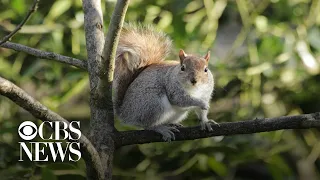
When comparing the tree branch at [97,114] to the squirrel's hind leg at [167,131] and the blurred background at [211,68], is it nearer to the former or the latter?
the squirrel's hind leg at [167,131]

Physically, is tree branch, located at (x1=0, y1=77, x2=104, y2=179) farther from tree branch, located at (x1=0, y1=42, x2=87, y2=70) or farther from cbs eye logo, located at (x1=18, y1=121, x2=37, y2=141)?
cbs eye logo, located at (x1=18, y1=121, x2=37, y2=141)

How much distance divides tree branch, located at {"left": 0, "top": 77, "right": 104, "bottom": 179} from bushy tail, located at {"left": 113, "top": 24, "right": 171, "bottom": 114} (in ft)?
2.11

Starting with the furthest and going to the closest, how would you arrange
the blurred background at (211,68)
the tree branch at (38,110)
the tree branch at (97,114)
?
the blurred background at (211,68), the tree branch at (97,114), the tree branch at (38,110)

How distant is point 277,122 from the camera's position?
1.37 metres

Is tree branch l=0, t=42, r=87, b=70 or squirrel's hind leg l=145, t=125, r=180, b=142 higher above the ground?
tree branch l=0, t=42, r=87, b=70

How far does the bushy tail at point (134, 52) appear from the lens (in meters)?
1.93

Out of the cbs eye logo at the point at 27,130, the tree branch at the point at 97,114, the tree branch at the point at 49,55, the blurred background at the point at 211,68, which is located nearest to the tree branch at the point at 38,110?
the tree branch at the point at 97,114

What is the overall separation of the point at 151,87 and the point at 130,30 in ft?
0.52

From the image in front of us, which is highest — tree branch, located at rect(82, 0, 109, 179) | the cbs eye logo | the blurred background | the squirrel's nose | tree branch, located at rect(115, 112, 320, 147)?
tree branch, located at rect(82, 0, 109, 179)

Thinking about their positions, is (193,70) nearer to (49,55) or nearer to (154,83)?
(154,83)

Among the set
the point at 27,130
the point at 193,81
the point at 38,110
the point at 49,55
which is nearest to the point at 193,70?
the point at 193,81

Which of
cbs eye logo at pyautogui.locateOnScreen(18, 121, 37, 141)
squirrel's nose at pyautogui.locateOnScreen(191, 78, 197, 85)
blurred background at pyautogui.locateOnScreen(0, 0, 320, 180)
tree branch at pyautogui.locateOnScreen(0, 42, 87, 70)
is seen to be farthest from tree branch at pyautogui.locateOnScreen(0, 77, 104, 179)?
blurred background at pyautogui.locateOnScreen(0, 0, 320, 180)

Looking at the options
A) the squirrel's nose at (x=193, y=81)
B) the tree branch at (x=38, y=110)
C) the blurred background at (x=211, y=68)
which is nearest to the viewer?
the tree branch at (x=38, y=110)

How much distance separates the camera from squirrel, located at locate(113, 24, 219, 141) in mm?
1864
